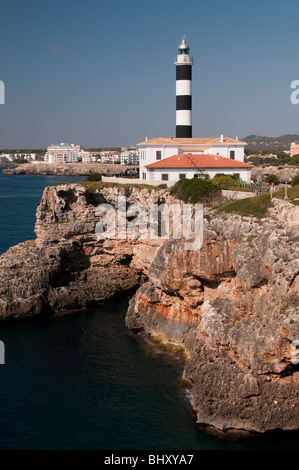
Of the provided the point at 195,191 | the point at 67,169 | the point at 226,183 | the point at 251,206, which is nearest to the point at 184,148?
the point at 226,183

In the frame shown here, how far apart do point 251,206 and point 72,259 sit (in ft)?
58.9

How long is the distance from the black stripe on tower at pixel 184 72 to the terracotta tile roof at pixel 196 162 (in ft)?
36.5

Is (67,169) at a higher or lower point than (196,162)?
higher

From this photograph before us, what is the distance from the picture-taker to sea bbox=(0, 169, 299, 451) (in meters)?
20.3

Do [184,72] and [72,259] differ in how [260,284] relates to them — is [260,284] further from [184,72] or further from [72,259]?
[184,72]

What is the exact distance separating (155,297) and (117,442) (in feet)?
38.0

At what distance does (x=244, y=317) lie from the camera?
23578mm

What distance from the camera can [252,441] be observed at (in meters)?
20.0

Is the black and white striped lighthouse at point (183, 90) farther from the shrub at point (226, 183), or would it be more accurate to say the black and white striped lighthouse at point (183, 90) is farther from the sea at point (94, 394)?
the sea at point (94, 394)

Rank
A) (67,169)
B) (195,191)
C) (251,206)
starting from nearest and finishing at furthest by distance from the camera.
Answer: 1. (251,206)
2. (195,191)
3. (67,169)

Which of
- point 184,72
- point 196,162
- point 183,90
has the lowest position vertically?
point 196,162

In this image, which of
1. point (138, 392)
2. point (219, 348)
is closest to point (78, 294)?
point (138, 392)

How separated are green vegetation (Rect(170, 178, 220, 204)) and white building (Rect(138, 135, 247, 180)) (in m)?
8.20

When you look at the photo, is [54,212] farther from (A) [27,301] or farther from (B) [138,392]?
(B) [138,392]
